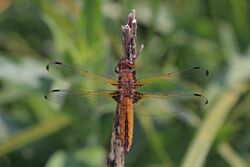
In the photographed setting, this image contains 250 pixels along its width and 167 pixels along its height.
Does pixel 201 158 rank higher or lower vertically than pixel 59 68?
lower

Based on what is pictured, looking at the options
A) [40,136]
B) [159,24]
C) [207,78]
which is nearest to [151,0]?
[159,24]

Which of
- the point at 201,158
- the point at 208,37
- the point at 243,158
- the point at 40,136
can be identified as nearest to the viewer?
the point at 201,158

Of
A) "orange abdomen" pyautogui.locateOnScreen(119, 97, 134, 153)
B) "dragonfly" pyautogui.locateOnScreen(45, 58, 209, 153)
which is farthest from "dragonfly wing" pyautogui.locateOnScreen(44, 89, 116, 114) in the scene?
"orange abdomen" pyautogui.locateOnScreen(119, 97, 134, 153)

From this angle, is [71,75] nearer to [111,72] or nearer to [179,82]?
[111,72]

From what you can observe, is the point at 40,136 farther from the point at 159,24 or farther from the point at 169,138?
the point at 159,24

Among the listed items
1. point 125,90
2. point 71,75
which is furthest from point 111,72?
point 125,90

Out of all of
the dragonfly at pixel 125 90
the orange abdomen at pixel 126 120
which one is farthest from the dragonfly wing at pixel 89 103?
the orange abdomen at pixel 126 120

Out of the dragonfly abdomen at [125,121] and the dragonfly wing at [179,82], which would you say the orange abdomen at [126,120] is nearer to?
the dragonfly abdomen at [125,121]

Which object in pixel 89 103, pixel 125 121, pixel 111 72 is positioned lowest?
pixel 125 121
